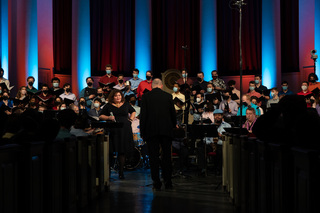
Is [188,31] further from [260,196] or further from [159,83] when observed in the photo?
[260,196]

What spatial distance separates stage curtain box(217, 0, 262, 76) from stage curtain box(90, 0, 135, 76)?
4.11 metres

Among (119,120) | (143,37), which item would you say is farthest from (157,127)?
(143,37)

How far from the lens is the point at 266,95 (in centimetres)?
1381

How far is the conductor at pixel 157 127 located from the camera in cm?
777

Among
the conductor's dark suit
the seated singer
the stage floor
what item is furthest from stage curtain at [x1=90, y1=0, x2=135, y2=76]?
the conductor's dark suit

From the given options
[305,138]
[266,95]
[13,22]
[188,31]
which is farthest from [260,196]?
[188,31]

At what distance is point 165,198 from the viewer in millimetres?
6875

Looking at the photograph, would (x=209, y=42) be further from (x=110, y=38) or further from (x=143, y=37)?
(x=110, y=38)

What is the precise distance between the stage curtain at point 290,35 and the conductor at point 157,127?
1194cm

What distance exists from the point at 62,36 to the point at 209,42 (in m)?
6.49

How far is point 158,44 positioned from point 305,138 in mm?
Answer: 17034

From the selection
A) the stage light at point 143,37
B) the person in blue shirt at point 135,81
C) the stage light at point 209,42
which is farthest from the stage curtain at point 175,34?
the person in blue shirt at point 135,81

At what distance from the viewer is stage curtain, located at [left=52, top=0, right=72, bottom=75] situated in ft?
62.7

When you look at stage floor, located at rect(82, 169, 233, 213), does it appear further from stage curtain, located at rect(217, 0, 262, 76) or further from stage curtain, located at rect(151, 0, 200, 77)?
stage curtain, located at rect(151, 0, 200, 77)
